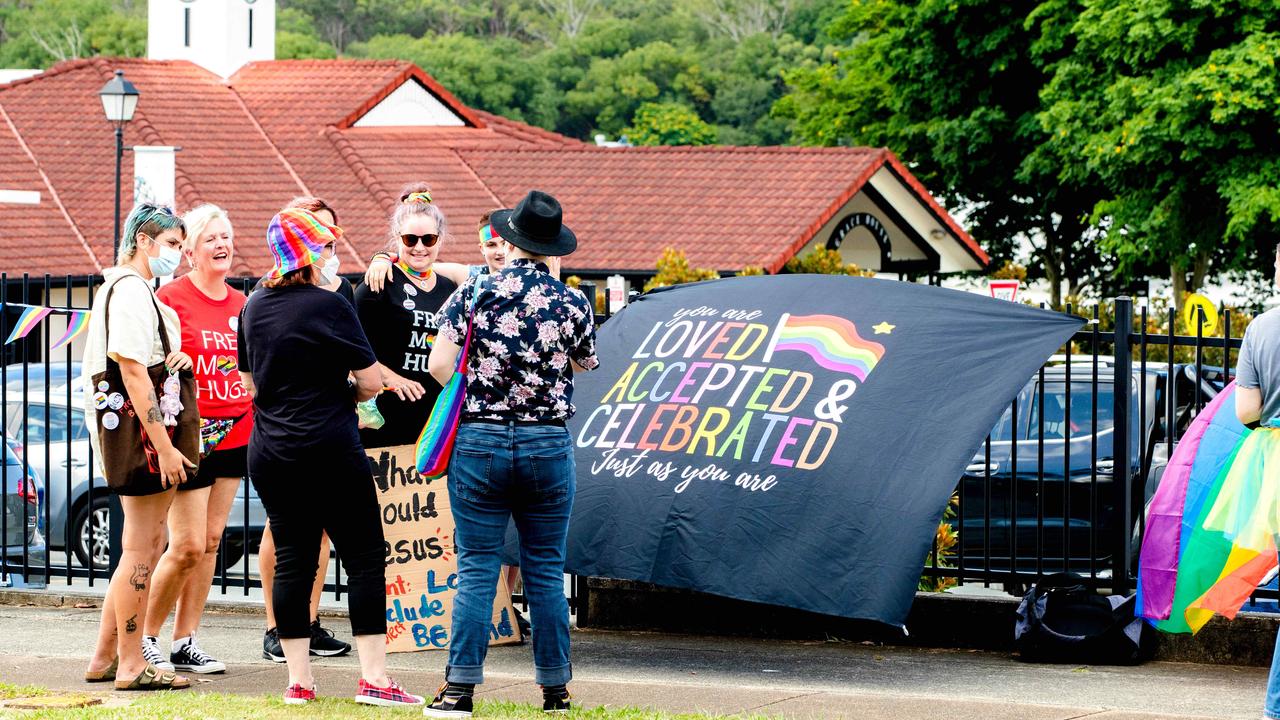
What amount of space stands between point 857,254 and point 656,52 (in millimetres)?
81964

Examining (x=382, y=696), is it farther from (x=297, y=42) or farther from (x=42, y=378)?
(x=297, y=42)

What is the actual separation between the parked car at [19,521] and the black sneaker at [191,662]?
241cm

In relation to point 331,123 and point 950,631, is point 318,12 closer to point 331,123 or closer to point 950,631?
point 331,123

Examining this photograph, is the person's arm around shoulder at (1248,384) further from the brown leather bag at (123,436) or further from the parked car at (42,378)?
the parked car at (42,378)

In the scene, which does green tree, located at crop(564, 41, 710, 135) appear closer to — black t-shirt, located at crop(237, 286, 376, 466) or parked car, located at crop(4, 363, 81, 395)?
parked car, located at crop(4, 363, 81, 395)

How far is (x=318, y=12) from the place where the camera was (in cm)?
12775

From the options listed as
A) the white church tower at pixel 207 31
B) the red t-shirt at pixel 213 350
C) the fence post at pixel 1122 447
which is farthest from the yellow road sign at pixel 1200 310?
the white church tower at pixel 207 31

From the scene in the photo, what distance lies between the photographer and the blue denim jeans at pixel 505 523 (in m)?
5.87

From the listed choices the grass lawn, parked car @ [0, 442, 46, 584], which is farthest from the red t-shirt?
parked car @ [0, 442, 46, 584]

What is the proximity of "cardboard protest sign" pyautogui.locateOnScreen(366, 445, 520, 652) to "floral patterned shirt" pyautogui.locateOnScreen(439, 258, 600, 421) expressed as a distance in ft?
5.24

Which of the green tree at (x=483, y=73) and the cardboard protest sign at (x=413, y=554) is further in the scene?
the green tree at (x=483, y=73)

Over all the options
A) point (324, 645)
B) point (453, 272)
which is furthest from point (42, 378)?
point (453, 272)

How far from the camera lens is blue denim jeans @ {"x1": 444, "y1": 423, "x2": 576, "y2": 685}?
19.2ft

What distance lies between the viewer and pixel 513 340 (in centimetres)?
584
